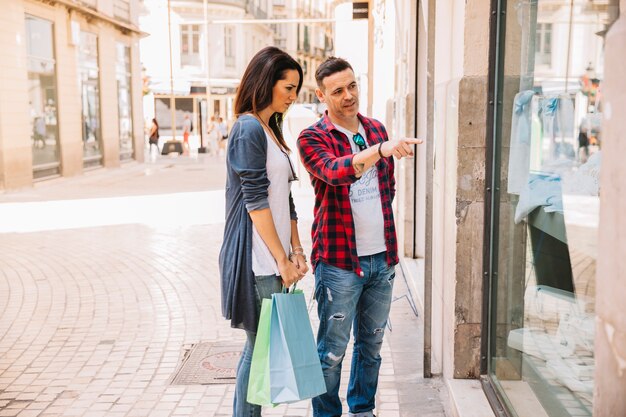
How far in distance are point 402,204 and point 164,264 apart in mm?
2721

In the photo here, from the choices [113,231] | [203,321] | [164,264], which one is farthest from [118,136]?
[203,321]

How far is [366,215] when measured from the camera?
11.0ft

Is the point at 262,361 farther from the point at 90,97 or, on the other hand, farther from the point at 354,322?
the point at 90,97

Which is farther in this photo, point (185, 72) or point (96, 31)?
point (185, 72)

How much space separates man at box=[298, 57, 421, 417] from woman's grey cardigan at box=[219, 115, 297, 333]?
35 centimetres

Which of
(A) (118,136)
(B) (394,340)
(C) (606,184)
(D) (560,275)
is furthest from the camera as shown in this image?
(A) (118,136)

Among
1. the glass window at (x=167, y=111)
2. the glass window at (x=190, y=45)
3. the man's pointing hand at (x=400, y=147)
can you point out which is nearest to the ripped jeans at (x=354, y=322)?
the man's pointing hand at (x=400, y=147)

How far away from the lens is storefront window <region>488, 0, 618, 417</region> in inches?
101

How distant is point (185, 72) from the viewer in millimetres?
46438

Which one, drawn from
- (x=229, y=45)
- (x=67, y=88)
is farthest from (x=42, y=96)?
(x=229, y=45)

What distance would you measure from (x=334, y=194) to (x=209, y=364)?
2044mm

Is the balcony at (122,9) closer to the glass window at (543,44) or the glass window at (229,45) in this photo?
the glass window at (543,44)

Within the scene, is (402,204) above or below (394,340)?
above

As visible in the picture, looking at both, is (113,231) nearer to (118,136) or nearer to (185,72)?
(118,136)
